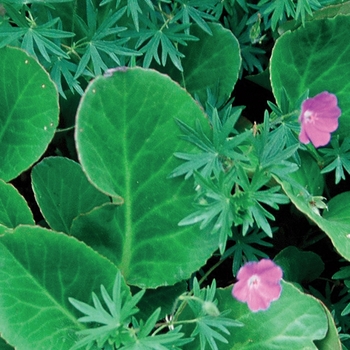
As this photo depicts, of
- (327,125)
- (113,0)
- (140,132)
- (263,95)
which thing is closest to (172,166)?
(140,132)

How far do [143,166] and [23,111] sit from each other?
0.30 meters

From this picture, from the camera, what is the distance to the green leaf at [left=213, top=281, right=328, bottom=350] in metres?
1.06

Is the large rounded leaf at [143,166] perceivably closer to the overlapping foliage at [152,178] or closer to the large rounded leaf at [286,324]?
the overlapping foliage at [152,178]

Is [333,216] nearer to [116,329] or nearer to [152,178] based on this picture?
[152,178]

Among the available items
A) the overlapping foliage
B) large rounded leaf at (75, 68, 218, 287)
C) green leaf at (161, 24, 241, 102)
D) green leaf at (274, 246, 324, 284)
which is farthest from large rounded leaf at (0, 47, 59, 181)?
green leaf at (274, 246, 324, 284)

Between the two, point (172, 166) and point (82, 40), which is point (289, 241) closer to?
point (172, 166)

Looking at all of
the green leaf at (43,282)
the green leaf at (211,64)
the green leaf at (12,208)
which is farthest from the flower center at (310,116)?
the green leaf at (12,208)

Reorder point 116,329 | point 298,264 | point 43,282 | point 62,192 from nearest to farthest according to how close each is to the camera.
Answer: point 116,329 → point 43,282 → point 62,192 → point 298,264

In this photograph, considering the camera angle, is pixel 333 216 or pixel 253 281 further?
pixel 333 216

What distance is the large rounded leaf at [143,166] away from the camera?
1.04 metres

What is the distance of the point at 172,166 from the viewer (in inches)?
42.3

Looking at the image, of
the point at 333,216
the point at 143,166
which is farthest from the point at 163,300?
the point at 333,216

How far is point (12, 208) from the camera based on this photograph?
3.75ft

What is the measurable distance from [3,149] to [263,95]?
2.30ft
